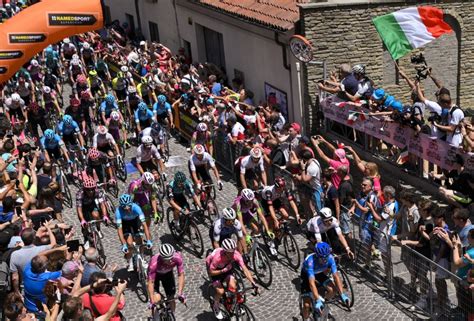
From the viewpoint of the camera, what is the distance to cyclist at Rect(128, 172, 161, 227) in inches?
508

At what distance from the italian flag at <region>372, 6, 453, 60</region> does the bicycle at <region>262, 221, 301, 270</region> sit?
3948 mm

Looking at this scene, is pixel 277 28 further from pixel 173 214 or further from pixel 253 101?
pixel 173 214

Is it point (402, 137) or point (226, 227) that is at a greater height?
point (402, 137)

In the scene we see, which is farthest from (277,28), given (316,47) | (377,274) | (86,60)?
(86,60)

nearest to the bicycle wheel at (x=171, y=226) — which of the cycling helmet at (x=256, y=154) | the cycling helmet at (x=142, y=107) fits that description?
the cycling helmet at (x=256, y=154)

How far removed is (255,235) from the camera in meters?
13.0

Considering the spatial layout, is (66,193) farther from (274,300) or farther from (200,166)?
(274,300)

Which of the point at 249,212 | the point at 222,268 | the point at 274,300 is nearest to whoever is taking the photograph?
the point at 222,268

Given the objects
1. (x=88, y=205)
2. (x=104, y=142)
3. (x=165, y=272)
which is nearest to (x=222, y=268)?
(x=165, y=272)

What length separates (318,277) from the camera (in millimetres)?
10578

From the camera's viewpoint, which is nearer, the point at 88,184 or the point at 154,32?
the point at 88,184

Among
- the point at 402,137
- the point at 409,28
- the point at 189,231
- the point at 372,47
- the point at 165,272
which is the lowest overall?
the point at 189,231

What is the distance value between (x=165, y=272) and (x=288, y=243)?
3109 millimetres

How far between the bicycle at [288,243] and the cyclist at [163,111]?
6.66 m
